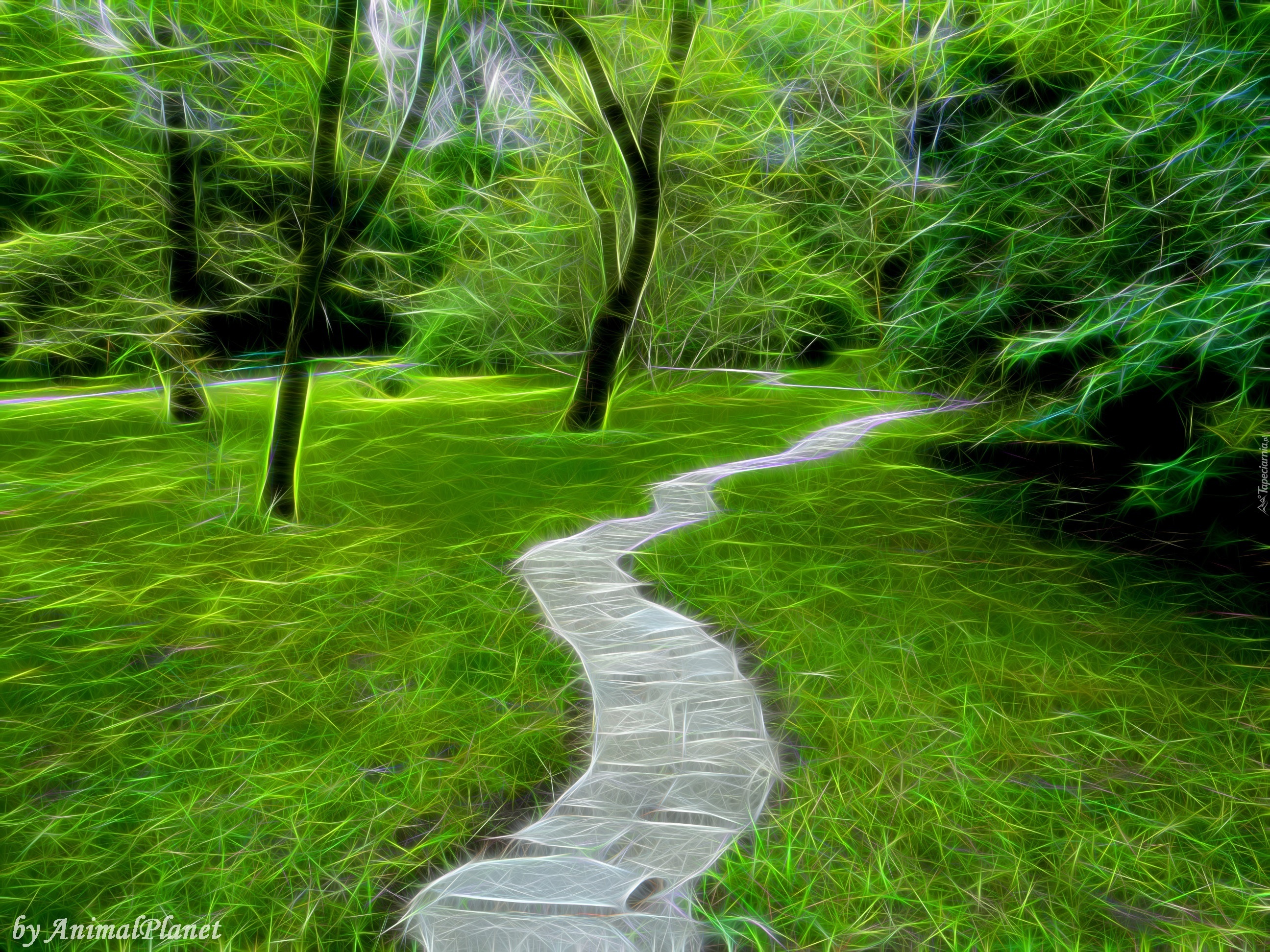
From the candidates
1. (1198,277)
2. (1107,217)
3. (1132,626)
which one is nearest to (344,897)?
(1132,626)

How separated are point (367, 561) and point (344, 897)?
2.16ft

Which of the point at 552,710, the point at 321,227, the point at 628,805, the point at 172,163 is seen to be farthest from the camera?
the point at 172,163

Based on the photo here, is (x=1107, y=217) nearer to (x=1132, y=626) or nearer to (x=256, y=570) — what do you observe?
(x=1132, y=626)

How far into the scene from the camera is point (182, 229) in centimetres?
181

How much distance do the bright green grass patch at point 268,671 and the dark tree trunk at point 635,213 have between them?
9.1 inches

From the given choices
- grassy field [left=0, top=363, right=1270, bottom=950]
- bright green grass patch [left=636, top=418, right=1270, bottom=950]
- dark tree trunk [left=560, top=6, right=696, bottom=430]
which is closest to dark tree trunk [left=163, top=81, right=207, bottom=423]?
grassy field [left=0, top=363, right=1270, bottom=950]

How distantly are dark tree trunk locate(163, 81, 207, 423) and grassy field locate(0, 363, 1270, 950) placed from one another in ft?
1.45

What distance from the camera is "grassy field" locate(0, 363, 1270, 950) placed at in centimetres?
60

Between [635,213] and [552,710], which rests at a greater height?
[635,213]

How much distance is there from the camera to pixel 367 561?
1.19m

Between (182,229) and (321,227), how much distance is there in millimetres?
751

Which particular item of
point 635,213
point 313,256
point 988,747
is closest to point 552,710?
point 988,747

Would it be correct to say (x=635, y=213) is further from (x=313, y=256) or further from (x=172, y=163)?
(x=172, y=163)

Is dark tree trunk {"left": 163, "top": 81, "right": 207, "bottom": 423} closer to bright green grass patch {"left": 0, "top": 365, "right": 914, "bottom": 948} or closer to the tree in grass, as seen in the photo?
the tree in grass
